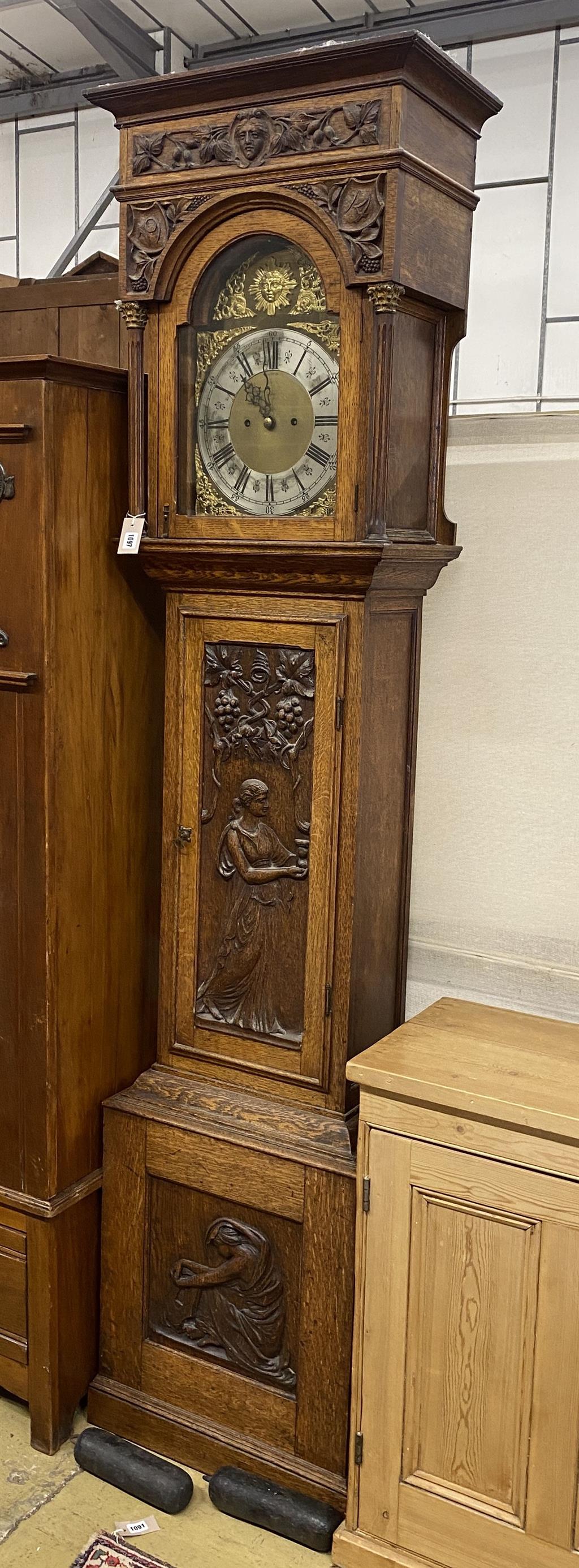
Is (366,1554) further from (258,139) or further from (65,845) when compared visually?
(258,139)

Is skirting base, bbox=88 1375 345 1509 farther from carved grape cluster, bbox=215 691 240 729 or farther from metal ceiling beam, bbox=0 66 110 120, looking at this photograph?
metal ceiling beam, bbox=0 66 110 120

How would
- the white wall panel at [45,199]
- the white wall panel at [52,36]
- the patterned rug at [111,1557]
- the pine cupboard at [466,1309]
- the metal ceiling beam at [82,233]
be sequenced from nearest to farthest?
the pine cupboard at [466,1309] → the patterned rug at [111,1557] → the white wall panel at [52,36] → the metal ceiling beam at [82,233] → the white wall panel at [45,199]

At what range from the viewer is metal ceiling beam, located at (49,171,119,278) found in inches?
112

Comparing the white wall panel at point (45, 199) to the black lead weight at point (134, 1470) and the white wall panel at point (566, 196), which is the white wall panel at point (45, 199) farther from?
the black lead weight at point (134, 1470)

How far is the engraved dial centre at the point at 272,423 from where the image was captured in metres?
2.13

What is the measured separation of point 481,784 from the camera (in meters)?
2.48

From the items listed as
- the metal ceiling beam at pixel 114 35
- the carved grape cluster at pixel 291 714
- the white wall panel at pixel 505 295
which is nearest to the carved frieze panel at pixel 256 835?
the carved grape cluster at pixel 291 714

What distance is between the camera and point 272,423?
216 centimetres

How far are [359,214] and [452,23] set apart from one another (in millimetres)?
625

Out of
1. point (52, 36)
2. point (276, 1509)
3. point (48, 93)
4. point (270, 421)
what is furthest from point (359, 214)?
point (276, 1509)

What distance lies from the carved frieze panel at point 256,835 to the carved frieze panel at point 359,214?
0.65 m

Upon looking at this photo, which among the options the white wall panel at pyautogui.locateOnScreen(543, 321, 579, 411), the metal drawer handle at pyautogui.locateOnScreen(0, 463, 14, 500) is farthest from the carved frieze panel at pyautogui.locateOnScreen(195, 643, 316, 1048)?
the white wall panel at pyautogui.locateOnScreen(543, 321, 579, 411)

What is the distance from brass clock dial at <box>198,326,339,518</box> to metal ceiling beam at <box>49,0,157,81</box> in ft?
2.89

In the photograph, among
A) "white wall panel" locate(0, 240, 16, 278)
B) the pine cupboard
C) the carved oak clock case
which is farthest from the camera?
"white wall panel" locate(0, 240, 16, 278)
